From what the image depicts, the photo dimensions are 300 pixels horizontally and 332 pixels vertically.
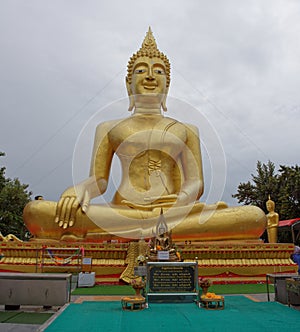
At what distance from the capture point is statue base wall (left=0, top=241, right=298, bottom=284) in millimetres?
6621

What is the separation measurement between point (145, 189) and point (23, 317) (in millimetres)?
4892

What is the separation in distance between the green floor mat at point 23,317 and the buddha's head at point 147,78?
21.0 feet

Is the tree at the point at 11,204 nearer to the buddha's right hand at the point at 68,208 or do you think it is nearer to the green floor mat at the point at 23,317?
the buddha's right hand at the point at 68,208

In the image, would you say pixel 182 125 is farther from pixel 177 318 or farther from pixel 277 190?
pixel 277 190

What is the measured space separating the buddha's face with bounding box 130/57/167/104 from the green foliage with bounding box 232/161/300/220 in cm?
1196

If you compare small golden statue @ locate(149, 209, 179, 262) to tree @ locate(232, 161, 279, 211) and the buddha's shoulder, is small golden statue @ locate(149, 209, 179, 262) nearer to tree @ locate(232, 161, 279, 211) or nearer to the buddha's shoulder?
the buddha's shoulder

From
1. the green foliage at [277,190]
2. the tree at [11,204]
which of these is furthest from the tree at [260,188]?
the tree at [11,204]

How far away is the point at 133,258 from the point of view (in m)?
6.54

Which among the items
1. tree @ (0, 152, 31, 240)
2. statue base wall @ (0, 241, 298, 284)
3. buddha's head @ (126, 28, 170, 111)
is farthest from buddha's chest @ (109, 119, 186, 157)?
tree @ (0, 152, 31, 240)

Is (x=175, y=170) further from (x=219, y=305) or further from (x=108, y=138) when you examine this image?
(x=219, y=305)

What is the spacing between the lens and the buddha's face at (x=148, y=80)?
901 cm

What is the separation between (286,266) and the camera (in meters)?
6.95

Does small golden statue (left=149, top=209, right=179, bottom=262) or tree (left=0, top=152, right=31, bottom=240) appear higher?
tree (left=0, top=152, right=31, bottom=240)

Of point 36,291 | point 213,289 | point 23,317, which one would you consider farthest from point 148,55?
point 23,317
